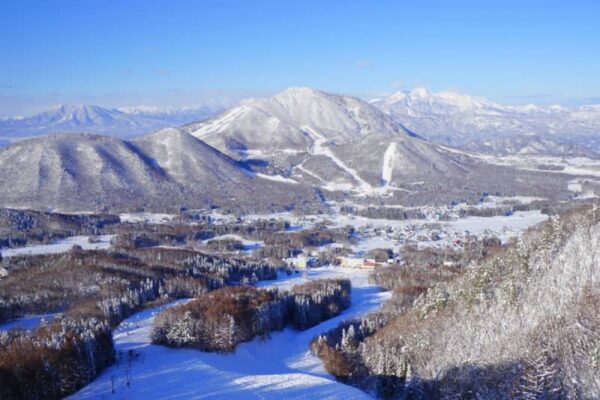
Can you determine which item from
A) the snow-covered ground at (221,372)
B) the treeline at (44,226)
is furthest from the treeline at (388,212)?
the snow-covered ground at (221,372)

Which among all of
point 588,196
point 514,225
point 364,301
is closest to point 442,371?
point 364,301

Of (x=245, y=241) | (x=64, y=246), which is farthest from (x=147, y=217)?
(x=245, y=241)

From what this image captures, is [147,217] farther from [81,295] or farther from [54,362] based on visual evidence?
[54,362]

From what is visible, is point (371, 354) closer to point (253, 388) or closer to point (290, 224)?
point (253, 388)

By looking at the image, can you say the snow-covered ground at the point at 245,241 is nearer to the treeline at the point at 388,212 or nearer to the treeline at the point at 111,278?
the treeline at the point at 111,278

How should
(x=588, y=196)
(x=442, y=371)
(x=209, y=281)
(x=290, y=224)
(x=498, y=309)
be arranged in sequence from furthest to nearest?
(x=588, y=196), (x=290, y=224), (x=209, y=281), (x=498, y=309), (x=442, y=371)

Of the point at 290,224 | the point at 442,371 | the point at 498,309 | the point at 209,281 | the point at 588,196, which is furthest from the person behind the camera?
the point at 588,196

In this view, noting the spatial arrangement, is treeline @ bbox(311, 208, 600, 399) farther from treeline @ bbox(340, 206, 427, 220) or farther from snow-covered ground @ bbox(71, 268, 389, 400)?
treeline @ bbox(340, 206, 427, 220)
